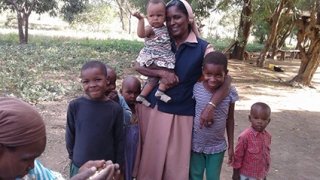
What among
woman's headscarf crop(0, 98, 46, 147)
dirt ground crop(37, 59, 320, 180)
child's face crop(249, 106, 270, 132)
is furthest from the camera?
dirt ground crop(37, 59, 320, 180)

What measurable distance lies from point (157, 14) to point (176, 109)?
0.71 m

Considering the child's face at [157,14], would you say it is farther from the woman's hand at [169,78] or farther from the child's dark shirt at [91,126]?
the child's dark shirt at [91,126]

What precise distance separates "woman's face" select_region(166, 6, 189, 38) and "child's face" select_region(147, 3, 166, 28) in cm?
4

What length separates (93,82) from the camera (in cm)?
204

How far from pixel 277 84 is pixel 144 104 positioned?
8.80 m

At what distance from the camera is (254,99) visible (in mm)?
8008

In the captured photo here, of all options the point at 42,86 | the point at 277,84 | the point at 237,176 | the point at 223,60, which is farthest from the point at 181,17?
the point at 277,84

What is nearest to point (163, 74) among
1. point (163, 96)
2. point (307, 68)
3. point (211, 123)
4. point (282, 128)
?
point (163, 96)

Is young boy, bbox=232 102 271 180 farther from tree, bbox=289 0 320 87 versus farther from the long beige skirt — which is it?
tree, bbox=289 0 320 87

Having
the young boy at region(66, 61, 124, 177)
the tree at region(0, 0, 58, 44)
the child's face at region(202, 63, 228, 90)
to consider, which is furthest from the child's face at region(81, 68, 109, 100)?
the tree at region(0, 0, 58, 44)

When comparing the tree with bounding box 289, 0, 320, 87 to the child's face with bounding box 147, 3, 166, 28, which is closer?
the child's face with bounding box 147, 3, 166, 28

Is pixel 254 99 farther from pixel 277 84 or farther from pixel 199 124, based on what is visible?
pixel 199 124

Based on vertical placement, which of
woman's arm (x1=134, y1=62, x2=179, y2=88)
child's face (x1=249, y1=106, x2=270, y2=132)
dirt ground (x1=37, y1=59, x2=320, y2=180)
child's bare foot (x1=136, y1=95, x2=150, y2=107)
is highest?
woman's arm (x1=134, y1=62, x2=179, y2=88)

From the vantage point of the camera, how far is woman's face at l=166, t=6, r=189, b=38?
7.13 feet
